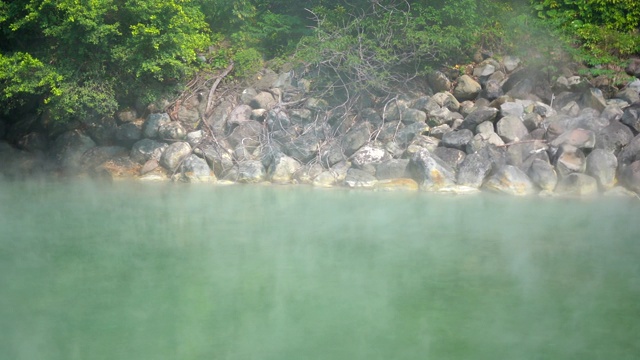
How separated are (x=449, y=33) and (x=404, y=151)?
2642 millimetres

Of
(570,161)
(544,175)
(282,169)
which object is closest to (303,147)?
(282,169)

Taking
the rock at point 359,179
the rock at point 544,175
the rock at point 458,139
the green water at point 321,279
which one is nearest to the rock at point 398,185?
the rock at point 359,179

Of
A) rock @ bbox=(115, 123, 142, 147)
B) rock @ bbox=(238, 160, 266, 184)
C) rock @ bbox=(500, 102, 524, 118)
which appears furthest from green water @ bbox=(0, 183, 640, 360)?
rock @ bbox=(115, 123, 142, 147)

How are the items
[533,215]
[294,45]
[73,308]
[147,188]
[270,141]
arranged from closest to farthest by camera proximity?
[73,308]
[533,215]
[147,188]
[270,141]
[294,45]

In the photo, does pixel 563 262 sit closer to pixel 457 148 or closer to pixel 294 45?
pixel 457 148

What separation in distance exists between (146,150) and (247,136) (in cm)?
183

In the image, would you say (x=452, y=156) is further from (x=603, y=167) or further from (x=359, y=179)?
(x=603, y=167)

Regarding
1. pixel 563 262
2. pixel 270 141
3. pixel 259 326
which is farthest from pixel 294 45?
pixel 259 326

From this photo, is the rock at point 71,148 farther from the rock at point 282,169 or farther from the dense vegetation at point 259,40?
the rock at point 282,169

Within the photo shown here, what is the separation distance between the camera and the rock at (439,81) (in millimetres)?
12109

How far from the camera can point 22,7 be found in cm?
1088

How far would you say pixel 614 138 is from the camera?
9.97 metres

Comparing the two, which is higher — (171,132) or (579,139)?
(579,139)

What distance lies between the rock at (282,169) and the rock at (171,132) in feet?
6.28
